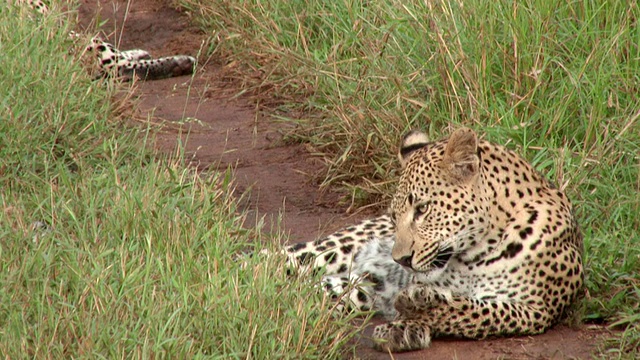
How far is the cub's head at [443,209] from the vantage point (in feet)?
15.9

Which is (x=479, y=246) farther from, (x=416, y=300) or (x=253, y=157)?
(x=253, y=157)

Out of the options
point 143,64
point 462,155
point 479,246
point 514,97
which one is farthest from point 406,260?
point 143,64

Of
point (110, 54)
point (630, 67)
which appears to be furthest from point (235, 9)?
point (630, 67)

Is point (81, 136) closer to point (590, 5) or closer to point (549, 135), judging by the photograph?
point (549, 135)

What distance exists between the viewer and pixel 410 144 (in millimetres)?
5332

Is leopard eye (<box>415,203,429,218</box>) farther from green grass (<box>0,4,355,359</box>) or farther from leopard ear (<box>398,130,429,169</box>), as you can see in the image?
green grass (<box>0,4,355,359</box>)

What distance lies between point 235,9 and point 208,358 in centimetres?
581

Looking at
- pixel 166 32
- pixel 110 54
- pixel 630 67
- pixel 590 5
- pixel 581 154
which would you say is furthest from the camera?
pixel 166 32

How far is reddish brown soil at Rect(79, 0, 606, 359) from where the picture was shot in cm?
473

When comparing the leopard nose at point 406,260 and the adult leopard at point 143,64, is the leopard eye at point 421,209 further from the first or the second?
the adult leopard at point 143,64

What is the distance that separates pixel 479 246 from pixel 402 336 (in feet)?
1.99

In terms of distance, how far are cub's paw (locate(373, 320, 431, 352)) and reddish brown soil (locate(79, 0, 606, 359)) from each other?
0.12 feet

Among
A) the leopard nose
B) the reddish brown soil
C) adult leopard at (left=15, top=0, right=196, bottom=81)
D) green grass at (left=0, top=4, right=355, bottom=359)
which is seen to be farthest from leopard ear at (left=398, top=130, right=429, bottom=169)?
adult leopard at (left=15, top=0, right=196, bottom=81)

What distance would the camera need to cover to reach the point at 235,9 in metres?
9.36
